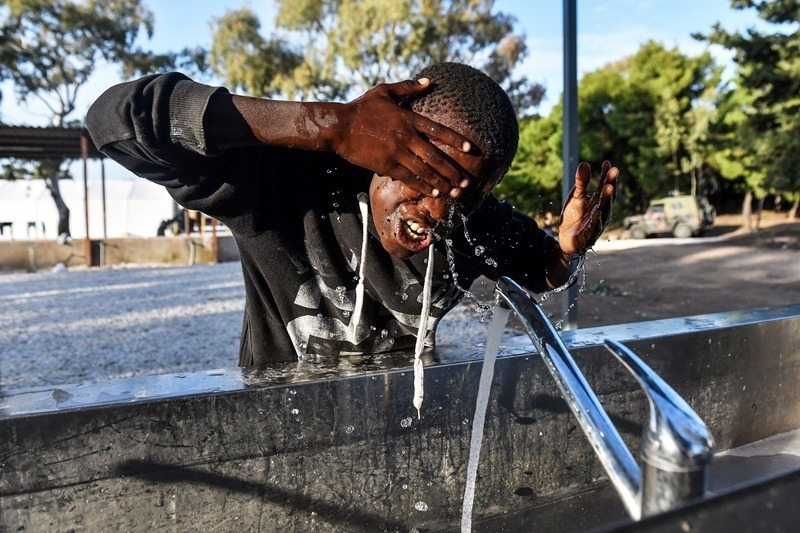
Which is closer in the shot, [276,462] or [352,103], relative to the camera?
[352,103]

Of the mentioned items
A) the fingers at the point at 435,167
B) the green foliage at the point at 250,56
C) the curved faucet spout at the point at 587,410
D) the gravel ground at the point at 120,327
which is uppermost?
the green foliage at the point at 250,56

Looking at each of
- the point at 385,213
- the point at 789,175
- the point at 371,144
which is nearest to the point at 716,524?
the point at 371,144

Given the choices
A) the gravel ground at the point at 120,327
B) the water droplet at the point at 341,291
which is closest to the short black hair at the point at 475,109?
the water droplet at the point at 341,291

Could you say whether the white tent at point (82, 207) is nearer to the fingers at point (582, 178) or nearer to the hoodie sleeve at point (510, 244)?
the hoodie sleeve at point (510, 244)

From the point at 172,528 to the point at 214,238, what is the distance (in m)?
13.4

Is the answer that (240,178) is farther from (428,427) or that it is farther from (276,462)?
(428,427)

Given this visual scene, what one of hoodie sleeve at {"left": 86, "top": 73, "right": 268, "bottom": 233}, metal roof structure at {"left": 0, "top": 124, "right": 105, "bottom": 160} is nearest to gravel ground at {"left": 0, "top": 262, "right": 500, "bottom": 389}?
metal roof structure at {"left": 0, "top": 124, "right": 105, "bottom": 160}

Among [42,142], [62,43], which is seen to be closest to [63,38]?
[62,43]

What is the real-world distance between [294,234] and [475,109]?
560mm

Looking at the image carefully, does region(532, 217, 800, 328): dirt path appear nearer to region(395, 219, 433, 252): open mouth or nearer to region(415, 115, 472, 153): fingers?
region(395, 219, 433, 252): open mouth

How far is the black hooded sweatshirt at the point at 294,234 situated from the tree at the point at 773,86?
1451 centimetres

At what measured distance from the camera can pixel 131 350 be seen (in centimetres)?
538

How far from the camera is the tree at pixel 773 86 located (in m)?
13.5

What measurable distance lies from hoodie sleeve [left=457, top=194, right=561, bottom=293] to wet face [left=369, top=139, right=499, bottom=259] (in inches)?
14.2
